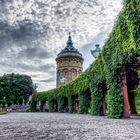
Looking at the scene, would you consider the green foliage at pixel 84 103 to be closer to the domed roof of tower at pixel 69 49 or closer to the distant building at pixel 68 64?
the distant building at pixel 68 64

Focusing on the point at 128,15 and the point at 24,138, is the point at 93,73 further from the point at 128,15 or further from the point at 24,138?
the point at 24,138

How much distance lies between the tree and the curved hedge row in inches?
1788

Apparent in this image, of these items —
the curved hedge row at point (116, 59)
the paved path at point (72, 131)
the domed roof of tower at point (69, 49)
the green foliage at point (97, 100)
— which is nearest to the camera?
the paved path at point (72, 131)

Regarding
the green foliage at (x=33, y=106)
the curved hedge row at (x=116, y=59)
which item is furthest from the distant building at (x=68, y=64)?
the curved hedge row at (x=116, y=59)

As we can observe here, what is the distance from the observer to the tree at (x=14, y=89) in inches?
2724

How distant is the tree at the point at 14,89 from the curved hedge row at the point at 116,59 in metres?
45.4

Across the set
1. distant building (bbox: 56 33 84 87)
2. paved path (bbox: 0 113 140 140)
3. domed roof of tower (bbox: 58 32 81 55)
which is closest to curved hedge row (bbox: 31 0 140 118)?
paved path (bbox: 0 113 140 140)

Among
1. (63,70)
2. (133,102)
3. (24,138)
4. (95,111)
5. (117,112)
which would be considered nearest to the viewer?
(24,138)

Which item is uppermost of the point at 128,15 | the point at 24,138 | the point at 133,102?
the point at 128,15

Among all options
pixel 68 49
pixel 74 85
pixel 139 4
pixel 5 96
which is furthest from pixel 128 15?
pixel 68 49

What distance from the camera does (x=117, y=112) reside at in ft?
56.8

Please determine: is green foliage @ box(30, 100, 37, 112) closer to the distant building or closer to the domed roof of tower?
the distant building

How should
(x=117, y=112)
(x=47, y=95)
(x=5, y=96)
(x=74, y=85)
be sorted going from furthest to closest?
1. (x=5, y=96)
2. (x=47, y=95)
3. (x=74, y=85)
4. (x=117, y=112)

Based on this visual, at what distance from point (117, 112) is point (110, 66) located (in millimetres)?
3221
